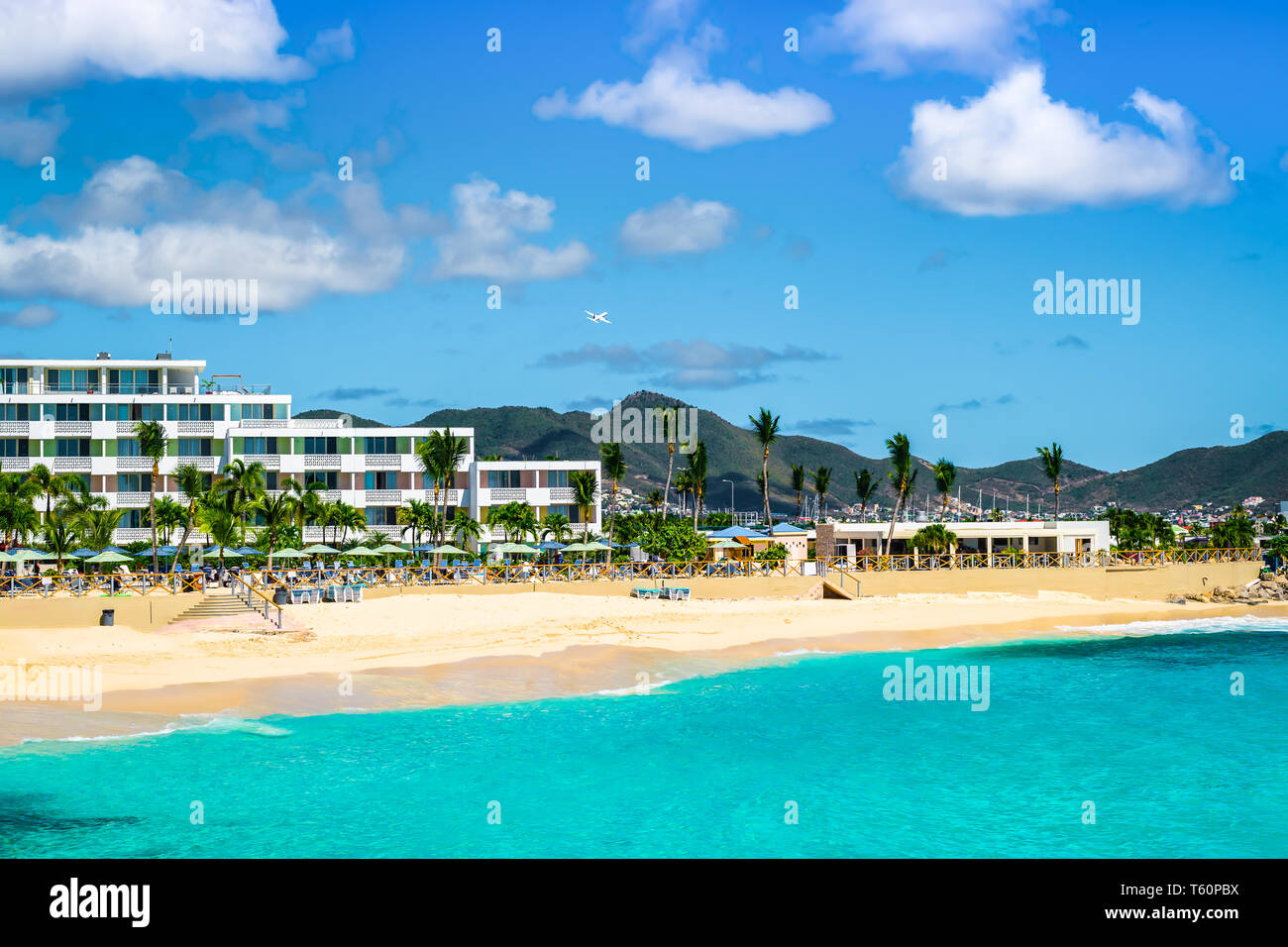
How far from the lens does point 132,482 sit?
73875mm

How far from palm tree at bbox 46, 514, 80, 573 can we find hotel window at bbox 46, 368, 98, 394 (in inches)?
838

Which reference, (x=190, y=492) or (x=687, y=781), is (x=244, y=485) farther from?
(x=687, y=781)

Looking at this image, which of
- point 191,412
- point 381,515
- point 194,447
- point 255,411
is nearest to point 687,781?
point 381,515

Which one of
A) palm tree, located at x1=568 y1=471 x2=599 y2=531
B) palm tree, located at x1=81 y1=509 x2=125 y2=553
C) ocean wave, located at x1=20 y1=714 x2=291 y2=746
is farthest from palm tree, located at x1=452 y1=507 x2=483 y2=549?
ocean wave, located at x1=20 y1=714 x2=291 y2=746

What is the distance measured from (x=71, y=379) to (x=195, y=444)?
32.0 feet

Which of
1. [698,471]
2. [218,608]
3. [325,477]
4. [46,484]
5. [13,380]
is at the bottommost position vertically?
[218,608]

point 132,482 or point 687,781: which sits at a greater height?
point 132,482

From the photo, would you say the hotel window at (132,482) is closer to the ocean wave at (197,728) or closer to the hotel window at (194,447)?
the hotel window at (194,447)

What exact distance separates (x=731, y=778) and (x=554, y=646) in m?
16.3

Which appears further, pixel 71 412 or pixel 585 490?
pixel 585 490

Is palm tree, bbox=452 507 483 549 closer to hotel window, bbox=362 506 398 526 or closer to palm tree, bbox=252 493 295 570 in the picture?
hotel window, bbox=362 506 398 526

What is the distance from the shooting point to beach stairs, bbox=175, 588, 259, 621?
137ft

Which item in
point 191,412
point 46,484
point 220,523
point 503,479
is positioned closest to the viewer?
point 220,523

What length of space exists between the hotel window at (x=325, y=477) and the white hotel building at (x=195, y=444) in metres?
0.08
